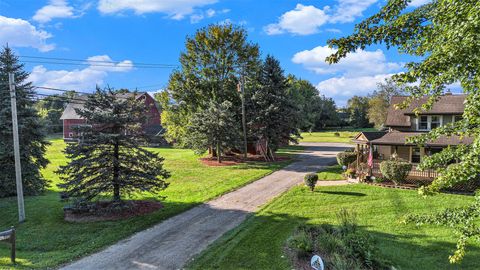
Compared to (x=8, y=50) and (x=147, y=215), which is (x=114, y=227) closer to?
(x=147, y=215)

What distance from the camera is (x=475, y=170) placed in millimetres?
3697

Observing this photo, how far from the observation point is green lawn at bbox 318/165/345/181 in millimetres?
21344

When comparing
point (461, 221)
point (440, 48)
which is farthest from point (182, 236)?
point (440, 48)

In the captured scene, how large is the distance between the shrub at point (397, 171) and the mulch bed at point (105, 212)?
13227mm

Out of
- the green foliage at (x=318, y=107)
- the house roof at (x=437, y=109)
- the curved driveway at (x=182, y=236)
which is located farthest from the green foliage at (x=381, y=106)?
the curved driveway at (x=182, y=236)

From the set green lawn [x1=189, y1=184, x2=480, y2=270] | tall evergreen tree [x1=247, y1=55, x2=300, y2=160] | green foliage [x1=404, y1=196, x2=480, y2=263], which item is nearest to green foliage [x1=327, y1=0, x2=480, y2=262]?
green foliage [x1=404, y1=196, x2=480, y2=263]

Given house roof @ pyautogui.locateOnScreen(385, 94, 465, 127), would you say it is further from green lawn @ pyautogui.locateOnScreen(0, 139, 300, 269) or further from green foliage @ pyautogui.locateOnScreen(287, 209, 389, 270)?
green foliage @ pyautogui.locateOnScreen(287, 209, 389, 270)

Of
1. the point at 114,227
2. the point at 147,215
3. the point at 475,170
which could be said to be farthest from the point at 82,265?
the point at 475,170

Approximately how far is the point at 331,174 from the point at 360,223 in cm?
1030

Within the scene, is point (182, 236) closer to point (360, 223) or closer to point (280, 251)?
point (280, 251)

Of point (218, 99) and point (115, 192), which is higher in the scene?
point (218, 99)

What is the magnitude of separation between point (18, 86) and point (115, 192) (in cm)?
981

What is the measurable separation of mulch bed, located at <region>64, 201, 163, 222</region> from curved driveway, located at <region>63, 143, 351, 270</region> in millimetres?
1865

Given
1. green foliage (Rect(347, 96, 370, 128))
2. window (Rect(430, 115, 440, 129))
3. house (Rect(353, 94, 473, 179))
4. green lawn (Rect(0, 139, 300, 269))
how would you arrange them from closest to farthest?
green lawn (Rect(0, 139, 300, 269)), house (Rect(353, 94, 473, 179)), window (Rect(430, 115, 440, 129)), green foliage (Rect(347, 96, 370, 128))
